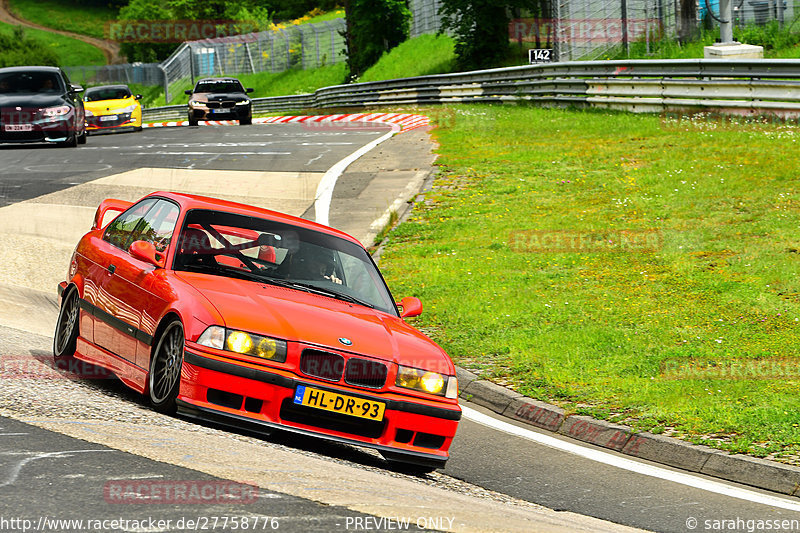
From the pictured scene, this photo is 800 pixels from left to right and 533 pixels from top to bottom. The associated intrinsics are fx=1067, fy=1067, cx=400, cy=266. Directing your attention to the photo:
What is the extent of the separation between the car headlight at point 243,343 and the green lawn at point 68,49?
378 ft

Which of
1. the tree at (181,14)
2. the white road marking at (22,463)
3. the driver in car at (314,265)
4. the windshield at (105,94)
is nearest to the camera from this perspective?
the white road marking at (22,463)

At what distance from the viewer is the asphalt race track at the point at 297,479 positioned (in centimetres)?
432

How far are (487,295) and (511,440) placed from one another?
438 centimetres

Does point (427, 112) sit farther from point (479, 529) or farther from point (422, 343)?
point (479, 529)

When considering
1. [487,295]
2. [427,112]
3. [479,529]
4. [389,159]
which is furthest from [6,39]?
[479,529]

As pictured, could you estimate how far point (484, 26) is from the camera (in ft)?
139

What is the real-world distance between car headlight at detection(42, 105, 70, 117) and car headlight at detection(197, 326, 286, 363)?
19754 mm

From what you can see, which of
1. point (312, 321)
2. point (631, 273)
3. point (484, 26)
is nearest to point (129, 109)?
point (484, 26)

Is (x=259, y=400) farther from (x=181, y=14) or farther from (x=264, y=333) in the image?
(x=181, y=14)

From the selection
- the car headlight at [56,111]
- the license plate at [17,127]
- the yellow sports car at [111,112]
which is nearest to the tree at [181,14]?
the yellow sports car at [111,112]

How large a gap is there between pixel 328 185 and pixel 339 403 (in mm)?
13101

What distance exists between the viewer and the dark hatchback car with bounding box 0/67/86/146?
2378 centimetres

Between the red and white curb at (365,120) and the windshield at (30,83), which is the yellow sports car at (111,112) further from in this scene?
the windshield at (30,83)

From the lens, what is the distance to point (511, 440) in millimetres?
7602
